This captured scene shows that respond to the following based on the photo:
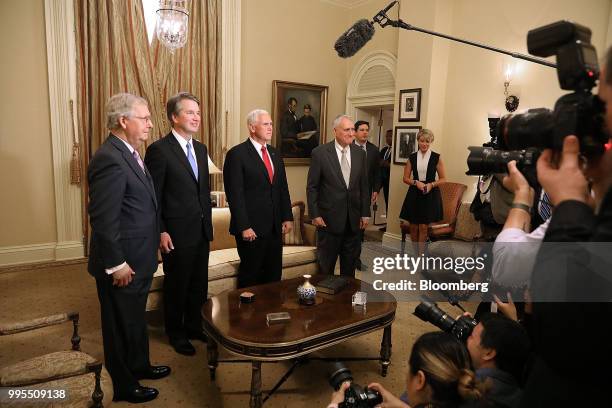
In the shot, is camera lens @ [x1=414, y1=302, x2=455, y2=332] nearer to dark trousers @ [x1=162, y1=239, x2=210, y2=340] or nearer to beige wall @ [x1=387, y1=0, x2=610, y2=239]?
dark trousers @ [x1=162, y1=239, x2=210, y2=340]

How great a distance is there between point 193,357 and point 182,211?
3.02 ft

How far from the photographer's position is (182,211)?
8.32 feet

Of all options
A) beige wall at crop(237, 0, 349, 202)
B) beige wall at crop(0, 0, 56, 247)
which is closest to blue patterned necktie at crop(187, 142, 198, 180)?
beige wall at crop(0, 0, 56, 247)

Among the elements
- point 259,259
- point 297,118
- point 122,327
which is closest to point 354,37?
point 259,259

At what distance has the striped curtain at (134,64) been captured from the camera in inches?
167

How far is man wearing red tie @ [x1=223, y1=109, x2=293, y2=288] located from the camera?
2795mm

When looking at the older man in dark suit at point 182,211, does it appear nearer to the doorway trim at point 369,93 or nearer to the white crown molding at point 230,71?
the white crown molding at point 230,71

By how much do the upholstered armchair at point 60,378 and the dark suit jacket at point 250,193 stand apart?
1294 mm

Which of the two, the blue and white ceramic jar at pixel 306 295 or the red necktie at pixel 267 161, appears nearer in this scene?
the blue and white ceramic jar at pixel 306 295

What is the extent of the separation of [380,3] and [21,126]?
4647 mm

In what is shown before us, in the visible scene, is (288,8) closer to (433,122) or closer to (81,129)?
(433,122)

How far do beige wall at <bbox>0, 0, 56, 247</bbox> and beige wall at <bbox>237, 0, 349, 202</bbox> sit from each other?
7.34 ft

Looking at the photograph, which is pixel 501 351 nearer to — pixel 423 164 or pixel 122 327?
pixel 122 327

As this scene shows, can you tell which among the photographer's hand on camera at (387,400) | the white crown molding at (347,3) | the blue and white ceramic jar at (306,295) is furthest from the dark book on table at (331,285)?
the white crown molding at (347,3)
